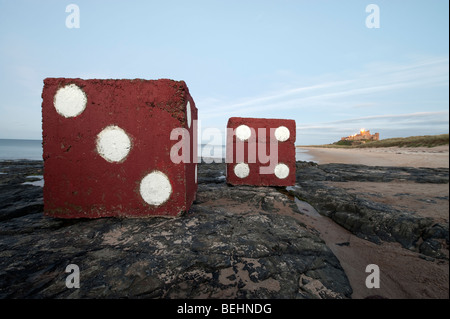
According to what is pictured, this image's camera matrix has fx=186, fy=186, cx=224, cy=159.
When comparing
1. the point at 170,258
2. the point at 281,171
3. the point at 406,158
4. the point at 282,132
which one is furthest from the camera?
the point at 406,158

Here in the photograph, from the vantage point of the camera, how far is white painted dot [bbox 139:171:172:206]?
2205mm

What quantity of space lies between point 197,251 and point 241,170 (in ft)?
8.38

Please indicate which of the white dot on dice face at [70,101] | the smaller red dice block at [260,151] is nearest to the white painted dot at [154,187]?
the white dot on dice face at [70,101]

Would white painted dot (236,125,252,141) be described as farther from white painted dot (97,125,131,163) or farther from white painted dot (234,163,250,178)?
white painted dot (97,125,131,163)

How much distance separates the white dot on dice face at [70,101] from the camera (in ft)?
6.96

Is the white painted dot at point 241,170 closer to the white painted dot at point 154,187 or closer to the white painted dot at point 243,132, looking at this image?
the white painted dot at point 243,132

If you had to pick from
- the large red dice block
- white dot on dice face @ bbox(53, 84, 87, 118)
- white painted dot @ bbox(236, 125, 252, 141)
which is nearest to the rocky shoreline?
the large red dice block

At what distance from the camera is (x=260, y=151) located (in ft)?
12.8

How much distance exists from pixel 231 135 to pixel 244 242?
249 centimetres

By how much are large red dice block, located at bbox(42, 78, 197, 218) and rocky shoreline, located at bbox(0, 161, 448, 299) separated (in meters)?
0.20

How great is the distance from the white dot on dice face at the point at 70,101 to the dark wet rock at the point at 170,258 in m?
1.27

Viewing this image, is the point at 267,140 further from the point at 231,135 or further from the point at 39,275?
the point at 39,275

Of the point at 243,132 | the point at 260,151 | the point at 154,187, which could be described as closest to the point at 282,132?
the point at 260,151

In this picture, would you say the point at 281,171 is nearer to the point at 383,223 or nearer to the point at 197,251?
the point at 383,223
